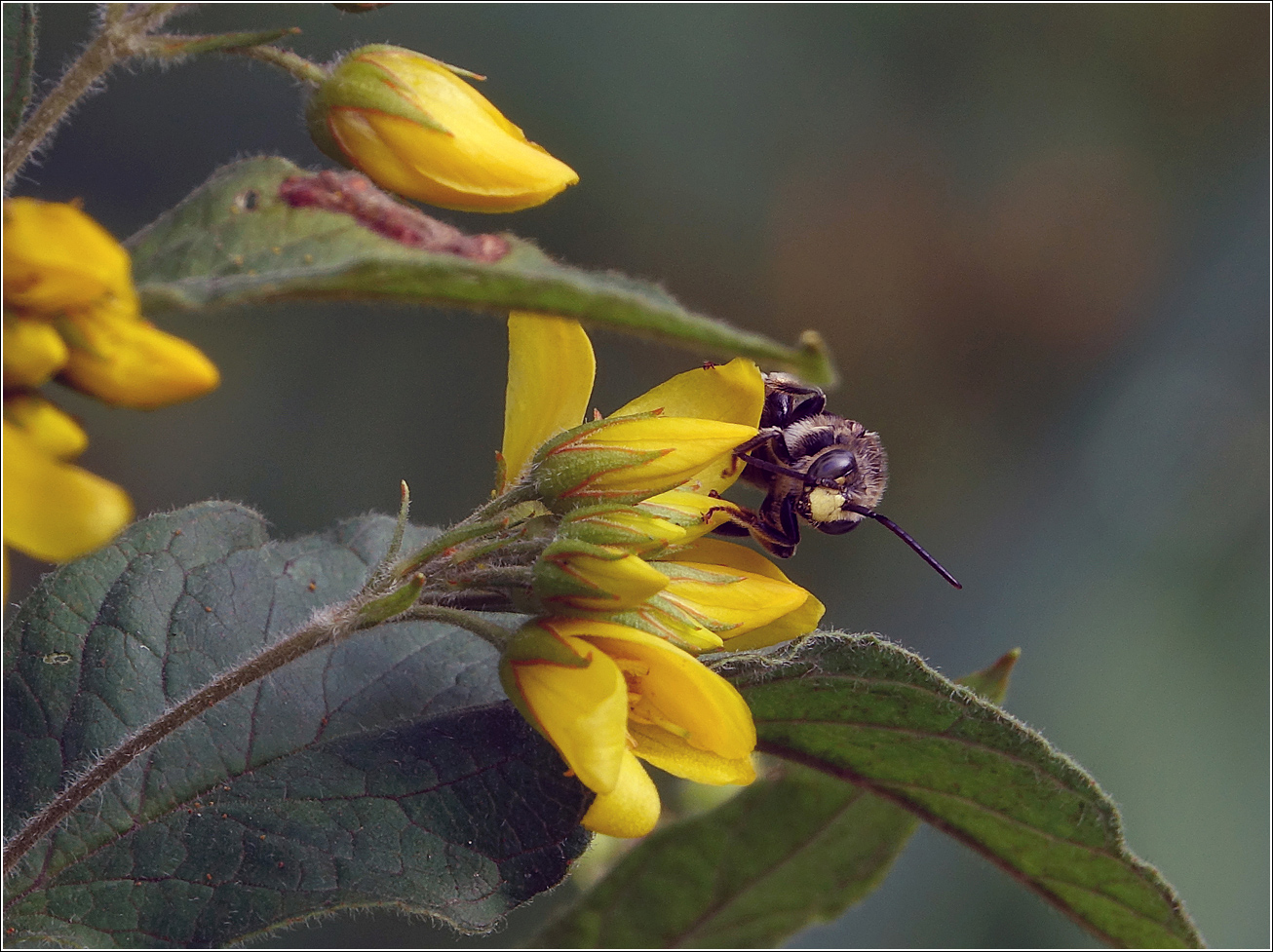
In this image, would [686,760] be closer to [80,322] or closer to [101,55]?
[80,322]

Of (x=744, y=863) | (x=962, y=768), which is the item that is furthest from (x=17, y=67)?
(x=744, y=863)

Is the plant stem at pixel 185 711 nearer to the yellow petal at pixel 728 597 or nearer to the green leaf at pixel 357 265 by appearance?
the yellow petal at pixel 728 597

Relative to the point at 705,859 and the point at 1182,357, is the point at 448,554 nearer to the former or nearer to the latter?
the point at 705,859

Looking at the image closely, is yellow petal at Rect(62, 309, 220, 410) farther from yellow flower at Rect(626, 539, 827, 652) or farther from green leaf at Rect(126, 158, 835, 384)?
yellow flower at Rect(626, 539, 827, 652)

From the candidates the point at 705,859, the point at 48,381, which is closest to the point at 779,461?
the point at 705,859

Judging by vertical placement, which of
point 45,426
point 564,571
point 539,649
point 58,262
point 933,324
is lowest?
point 933,324

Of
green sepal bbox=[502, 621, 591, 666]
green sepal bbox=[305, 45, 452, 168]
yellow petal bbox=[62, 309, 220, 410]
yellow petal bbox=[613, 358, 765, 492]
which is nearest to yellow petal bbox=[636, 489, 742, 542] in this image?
yellow petal bbox=[613, 358, 765, 492]
